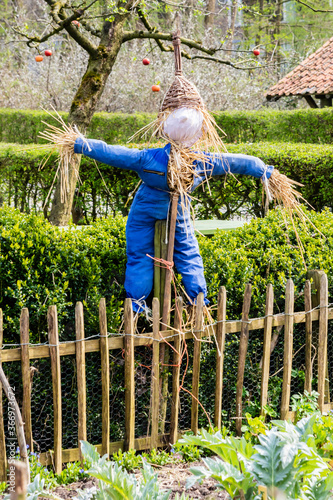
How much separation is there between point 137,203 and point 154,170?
0.92 ft

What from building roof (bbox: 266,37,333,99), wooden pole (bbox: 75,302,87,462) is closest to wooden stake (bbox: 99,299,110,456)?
wooden pole (bbox: 75,302,87,462)

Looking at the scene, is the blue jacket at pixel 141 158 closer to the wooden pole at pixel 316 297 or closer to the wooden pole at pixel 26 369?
the wooden pole at pixel 26 369

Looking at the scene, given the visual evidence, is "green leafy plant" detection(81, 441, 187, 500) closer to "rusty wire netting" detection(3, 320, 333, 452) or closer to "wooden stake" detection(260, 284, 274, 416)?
"rusty wire netting" detection(3, 320, 333, 452)

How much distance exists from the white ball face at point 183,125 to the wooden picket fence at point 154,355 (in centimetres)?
89

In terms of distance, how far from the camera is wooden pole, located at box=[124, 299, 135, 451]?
274 cm

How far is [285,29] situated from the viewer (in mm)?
26094

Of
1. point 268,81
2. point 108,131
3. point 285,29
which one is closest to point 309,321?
point 108,131

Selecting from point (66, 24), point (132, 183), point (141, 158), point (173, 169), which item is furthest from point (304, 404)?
point (66, 24)

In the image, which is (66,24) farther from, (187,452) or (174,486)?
(174,486)

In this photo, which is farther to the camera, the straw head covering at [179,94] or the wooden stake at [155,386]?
the wooden stake at [155,386]

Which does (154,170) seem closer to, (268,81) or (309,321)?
(309,321)

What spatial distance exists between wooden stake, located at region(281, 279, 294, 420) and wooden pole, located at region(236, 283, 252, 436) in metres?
0.27

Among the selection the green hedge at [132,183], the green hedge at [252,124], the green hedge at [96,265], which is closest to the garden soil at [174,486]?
the green hedge at [96,265]

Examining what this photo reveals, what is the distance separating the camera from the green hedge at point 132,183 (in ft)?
19.1
